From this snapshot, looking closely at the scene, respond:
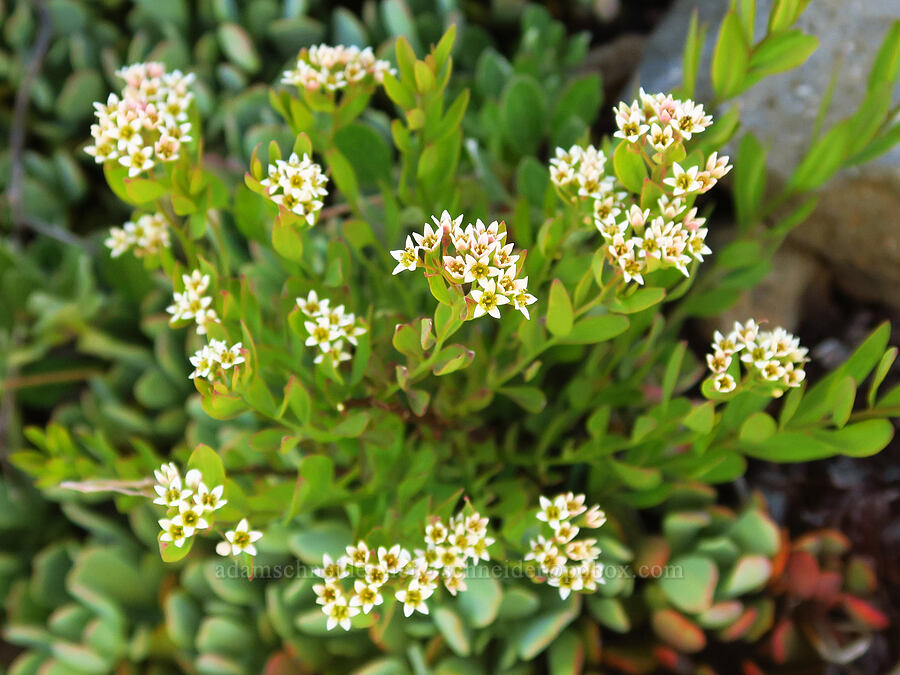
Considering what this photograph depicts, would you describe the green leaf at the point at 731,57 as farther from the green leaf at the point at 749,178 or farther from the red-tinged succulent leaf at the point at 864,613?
the red-tinged succulent leaf at the point at 864,613

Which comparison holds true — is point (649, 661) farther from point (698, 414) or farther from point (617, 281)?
point (617, 281)

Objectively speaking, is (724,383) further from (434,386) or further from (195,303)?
(195,303)

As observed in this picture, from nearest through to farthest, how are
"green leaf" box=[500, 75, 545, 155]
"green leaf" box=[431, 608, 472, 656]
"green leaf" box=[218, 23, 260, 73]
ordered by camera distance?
"green leaf" box=[431, 608, 472, 656]
"green leaf" box=[500, 75, 545, 155]
"green leaf" box=[218, 23, 260, 73]

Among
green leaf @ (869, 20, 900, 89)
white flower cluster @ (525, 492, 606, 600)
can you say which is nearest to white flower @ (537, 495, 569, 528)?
white flower cluster @ (525, 492, 606, 600)

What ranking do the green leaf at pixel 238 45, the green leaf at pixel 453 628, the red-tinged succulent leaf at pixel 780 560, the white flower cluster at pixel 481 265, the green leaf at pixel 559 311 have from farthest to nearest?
the green leaf at pixel 238 45
the red-tinged succulent leaf at pixel 780 560
the green leaf at pixel 453 628
the green leaf at pixel 559 311
the white flower cluster at pixel 481 265

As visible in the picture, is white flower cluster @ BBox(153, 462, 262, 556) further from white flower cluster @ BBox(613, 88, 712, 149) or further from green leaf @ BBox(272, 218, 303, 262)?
white flower cluster @ BBox(613, 88, 712, 149)

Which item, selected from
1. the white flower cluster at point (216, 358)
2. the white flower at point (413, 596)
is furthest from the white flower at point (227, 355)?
the white flower at point (413, 596)

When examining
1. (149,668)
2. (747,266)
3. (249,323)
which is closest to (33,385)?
(149,668)
